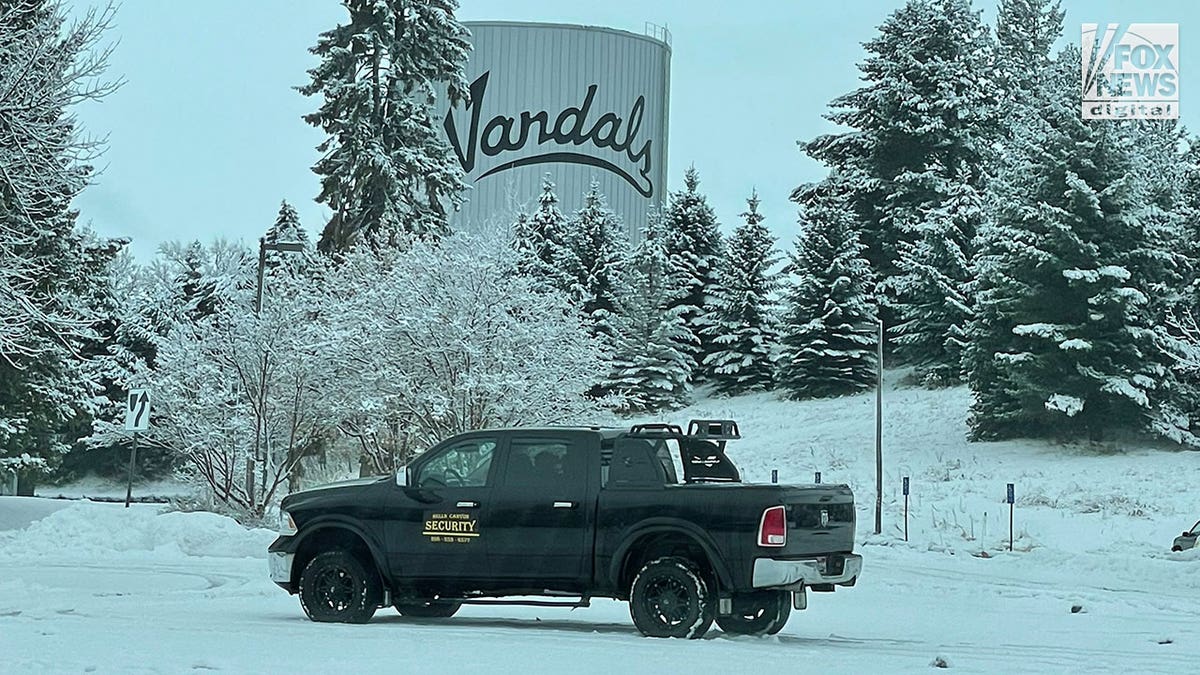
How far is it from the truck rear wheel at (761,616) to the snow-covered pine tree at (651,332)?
1704 inches

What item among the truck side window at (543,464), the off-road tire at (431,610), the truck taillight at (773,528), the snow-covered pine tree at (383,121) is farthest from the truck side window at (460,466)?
the snow-covered pine tree at (383,121)

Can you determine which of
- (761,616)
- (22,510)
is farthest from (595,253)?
(761,616)

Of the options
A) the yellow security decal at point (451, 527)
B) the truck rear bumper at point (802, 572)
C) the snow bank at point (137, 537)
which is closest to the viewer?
the truck rear bumper at point (802, 572)

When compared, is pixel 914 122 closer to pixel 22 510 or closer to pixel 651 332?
pixel 651 332

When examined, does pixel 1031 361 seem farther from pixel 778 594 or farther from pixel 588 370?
pixel 778 594

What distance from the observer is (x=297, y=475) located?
38250mm

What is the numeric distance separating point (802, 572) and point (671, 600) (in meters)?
1.08

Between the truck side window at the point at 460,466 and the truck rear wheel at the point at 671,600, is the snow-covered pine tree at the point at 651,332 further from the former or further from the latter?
the truck rear wheel at the point at 671,600

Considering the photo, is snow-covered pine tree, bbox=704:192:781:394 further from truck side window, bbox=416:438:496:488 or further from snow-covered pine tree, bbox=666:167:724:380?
truck side window, bbox=416:438:496:488

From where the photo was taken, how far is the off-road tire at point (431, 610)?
14.6 meters

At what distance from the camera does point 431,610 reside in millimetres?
14766

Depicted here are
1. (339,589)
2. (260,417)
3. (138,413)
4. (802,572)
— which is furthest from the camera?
(260,417)

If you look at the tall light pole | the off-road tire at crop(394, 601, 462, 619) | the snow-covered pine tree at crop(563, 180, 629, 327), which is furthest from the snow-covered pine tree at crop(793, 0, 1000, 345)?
the off-road tire at crop(394, 601, 462, 619)

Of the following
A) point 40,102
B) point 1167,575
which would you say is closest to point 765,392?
point 1167,575
